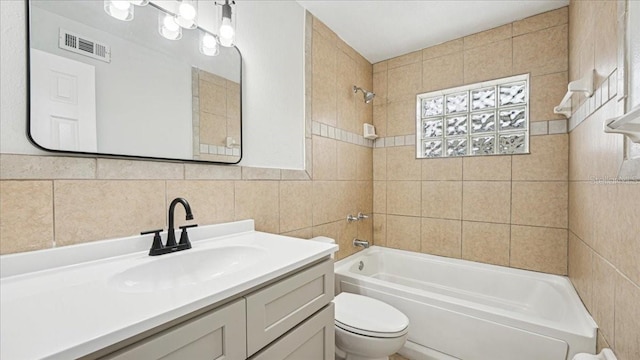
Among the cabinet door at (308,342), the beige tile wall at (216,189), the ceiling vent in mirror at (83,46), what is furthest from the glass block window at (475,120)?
the ceiling vent in mirror at (83,46)

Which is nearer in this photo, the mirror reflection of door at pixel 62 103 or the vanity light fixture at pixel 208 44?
the mirror reflection of door at pixel 62 103

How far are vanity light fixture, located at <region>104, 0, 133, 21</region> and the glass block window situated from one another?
2.29 metres

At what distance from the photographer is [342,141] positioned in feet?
7.65

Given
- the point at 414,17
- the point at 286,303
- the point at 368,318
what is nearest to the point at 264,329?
the point at 286,303

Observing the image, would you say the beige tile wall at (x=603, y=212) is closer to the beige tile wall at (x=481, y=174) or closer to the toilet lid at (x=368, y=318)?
the beige tile wall at (x=481, y=174)

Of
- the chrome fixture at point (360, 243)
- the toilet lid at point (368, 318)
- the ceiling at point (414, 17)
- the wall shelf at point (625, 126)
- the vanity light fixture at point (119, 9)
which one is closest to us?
the wall shelf at point (625, 126)

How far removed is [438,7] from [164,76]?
6.21 ft

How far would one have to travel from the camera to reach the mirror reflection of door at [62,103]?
0.83m

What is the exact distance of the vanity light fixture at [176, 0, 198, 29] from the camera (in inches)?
44.3

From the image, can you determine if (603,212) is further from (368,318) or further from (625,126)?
(368,318)

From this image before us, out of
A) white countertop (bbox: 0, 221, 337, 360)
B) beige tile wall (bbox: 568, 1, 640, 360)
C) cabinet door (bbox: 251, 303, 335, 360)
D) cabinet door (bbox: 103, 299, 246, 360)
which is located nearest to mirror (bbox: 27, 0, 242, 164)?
white countertop (bbox: 0, 221, 337, 360)

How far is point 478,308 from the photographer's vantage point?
1507 millimetres

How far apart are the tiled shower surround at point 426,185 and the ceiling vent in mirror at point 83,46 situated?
379mm

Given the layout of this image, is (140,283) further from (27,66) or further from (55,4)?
(55,4)
